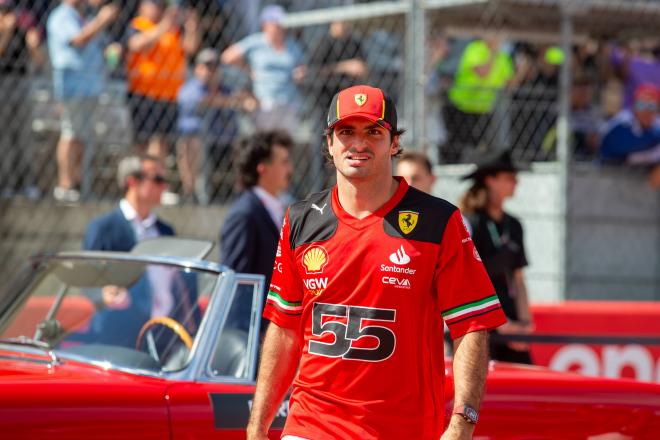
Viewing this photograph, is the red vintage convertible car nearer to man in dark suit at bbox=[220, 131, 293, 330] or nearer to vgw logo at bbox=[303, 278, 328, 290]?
man in dark suit at bbox=[220, 131, 293, 330]

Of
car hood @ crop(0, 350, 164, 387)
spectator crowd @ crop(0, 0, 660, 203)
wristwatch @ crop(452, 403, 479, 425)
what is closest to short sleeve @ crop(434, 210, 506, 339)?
wristwatch @ crop(452, 403, 479, 425)

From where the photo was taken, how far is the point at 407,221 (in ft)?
10.9

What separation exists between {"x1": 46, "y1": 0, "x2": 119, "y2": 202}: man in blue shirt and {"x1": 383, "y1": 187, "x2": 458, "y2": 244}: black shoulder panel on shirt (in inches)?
226

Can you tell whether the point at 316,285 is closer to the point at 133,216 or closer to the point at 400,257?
the point at 400,257

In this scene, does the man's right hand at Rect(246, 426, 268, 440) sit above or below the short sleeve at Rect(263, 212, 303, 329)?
below

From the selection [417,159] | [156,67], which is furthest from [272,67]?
[417,159]

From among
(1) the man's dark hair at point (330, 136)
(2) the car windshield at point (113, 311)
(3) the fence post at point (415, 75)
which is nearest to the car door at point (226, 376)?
(2) the car windshield at point (113, 311)

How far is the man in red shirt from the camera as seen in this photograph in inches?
127

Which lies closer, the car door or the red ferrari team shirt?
the red ferrari team shirt

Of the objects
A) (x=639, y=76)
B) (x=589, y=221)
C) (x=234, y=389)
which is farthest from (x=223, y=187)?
(x=234, y=389)

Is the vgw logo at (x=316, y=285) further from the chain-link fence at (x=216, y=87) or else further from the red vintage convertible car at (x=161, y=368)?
the chain-link fence at (x=216, y=87)

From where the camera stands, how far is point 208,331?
4598 millimetres

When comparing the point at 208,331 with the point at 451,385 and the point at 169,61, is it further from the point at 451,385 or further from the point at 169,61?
the point at 169,61

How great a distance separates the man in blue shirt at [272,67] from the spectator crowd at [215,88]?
0.01 metres
